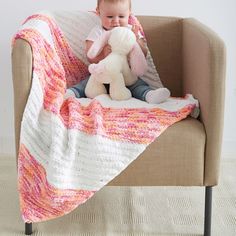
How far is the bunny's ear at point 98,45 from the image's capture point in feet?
6.33

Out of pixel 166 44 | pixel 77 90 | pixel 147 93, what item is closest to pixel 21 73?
pixel 77 90

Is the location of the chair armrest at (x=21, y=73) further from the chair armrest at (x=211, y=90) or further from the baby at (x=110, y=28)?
the chair armrest at (x=211, y=90)

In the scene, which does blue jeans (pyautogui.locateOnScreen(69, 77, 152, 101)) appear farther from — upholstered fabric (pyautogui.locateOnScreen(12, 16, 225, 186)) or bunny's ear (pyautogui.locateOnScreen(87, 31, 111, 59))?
upholstered fabric (pyautogui.locateOnScreen(12, 16, 225, 186))

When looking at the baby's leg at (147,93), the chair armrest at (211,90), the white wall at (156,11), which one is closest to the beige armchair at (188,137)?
the chair armrest at (211,90)

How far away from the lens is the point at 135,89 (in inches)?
75.2

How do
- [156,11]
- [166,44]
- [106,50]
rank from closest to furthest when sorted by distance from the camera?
1. [106,50]
2. [166,44]
3. [156,11]

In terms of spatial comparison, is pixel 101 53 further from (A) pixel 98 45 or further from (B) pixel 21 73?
(B) pixel 21 73

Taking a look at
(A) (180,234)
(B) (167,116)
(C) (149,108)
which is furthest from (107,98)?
(A) (180,234)

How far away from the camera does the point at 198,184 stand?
1.60 meters

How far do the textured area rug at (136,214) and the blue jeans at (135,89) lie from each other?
0.41 metres

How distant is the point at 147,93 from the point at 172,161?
35cm

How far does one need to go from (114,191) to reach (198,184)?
52cm

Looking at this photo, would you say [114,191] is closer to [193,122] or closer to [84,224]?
[84,224]

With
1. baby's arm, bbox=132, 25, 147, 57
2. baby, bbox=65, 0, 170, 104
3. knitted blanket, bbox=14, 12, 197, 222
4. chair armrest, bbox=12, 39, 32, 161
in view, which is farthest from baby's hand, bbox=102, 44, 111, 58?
chair armrest, bbox=12, 39, 32, 161
